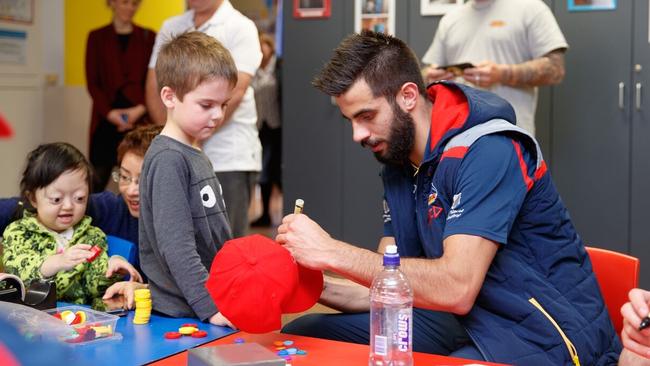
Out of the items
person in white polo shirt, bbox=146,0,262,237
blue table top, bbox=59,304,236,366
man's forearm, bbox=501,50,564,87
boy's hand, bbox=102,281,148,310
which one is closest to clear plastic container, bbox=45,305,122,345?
blue table top, bbox=59,304,236,366

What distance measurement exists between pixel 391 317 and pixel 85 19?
17.3ft

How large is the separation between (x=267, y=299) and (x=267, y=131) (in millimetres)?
5696

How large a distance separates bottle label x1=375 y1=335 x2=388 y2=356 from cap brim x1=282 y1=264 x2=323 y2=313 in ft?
0.90

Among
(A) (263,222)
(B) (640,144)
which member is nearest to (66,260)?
(B) (640,144)

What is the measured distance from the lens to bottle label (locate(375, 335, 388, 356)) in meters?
1.45

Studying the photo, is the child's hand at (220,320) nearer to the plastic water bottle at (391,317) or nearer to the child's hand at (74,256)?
the plastic water bottle at (391,317)

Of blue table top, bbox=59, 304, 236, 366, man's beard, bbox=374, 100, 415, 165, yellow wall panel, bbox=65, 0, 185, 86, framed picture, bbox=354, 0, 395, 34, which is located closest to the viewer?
blue table top, bbox=59, 304, 236, 366

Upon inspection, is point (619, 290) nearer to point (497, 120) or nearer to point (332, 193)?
point (497, 120)

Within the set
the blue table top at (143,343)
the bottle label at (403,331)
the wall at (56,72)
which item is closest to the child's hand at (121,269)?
the blue table top at (143,343)

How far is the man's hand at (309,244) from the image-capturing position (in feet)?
5.52

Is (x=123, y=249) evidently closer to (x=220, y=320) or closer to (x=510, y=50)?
(x=220, y=320)

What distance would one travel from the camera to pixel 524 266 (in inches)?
70.2

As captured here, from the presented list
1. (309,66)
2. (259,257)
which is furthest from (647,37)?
(259,257)

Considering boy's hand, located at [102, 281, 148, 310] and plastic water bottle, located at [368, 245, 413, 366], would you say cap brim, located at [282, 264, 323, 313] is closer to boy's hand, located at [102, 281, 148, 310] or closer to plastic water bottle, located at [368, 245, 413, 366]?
plastic water bottle, located at [368, 245, 413, 366]
